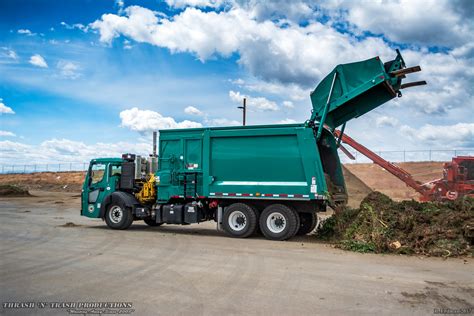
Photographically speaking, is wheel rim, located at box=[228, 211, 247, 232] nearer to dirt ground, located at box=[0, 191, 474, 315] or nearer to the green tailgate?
dirt ground, located at box=[0, 191, 474, 315]

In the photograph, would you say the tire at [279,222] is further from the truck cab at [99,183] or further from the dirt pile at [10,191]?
the dirt pile at [10,191]

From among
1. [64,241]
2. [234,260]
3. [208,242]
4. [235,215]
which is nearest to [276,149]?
[235,215]

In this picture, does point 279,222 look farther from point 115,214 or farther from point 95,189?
point 95,189

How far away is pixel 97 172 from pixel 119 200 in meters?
1.48

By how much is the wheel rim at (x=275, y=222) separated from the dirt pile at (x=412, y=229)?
1549mm

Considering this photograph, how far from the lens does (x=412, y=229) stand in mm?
10383

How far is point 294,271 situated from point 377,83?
6172 millimetres

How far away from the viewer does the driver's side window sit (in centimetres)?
1516

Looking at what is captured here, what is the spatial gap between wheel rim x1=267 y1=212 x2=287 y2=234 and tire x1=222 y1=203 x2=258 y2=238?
0.44 m

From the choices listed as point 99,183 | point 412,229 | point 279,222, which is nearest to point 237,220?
point 279,222

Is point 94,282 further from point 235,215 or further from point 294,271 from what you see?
point 235,215

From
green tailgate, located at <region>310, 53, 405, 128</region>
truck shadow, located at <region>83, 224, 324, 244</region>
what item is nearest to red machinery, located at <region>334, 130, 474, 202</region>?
green tailgate, located at <region>310, 53, 405, 128</region>

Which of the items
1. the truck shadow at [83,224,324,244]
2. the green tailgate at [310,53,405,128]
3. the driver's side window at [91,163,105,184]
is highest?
the green tailgate at [310,53,405,128]

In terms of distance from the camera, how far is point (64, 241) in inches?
464
